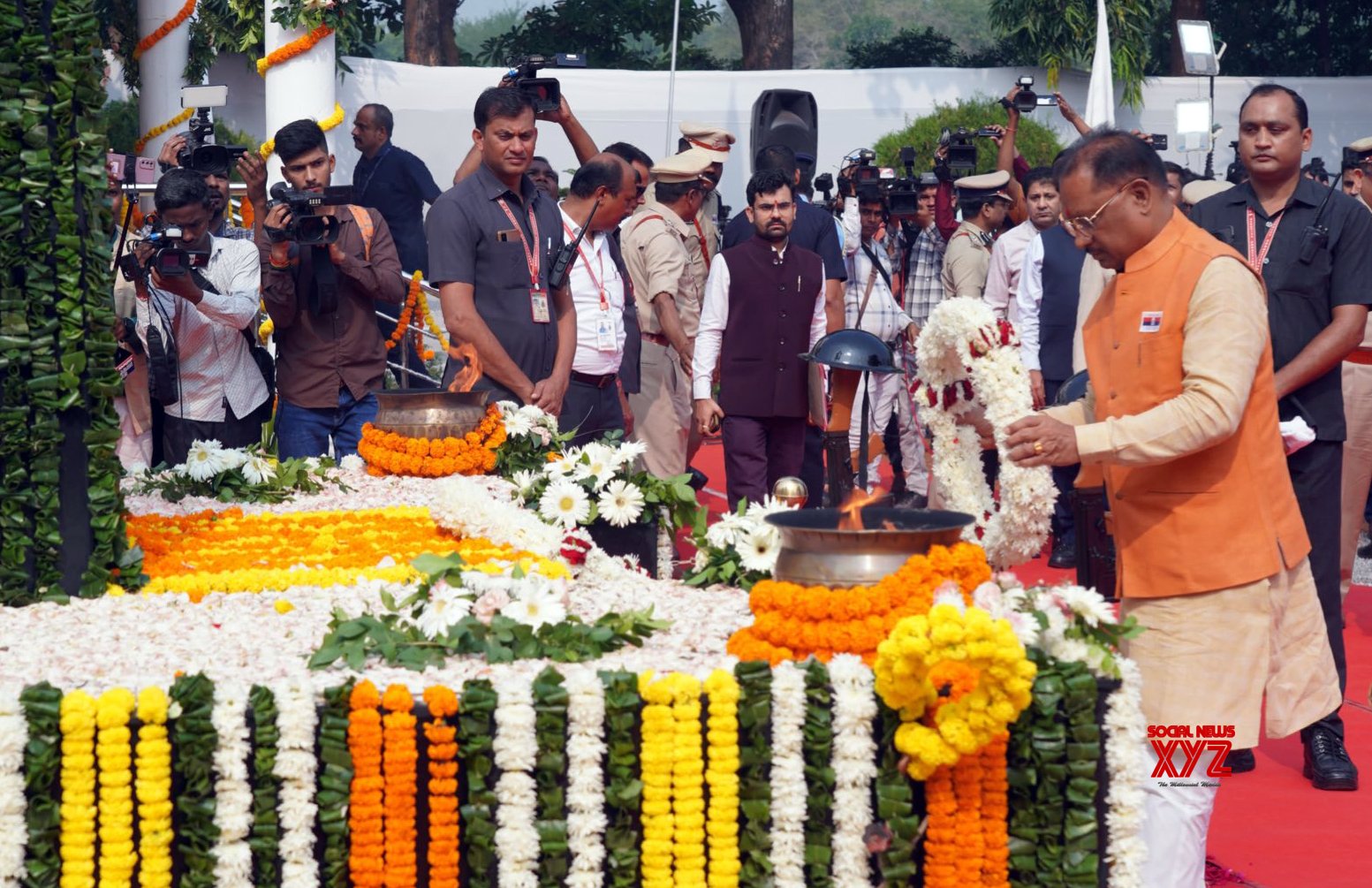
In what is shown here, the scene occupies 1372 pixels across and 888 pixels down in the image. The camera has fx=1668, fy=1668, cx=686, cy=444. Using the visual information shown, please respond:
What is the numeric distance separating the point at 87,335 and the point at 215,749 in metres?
1.38

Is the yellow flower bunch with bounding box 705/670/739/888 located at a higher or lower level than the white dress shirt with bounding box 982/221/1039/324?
lower

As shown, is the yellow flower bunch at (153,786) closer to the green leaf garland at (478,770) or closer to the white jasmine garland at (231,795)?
the white jasmine garland at (231,795)

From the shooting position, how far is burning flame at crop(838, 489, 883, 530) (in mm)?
3293

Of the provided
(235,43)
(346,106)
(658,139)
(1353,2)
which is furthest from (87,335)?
(1353,2)

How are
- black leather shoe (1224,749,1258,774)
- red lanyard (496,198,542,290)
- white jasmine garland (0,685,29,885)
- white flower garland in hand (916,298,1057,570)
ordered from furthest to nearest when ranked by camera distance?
red lanyard (496,198,542,290), black leather shoe (1224,749,1258,774), white flower garland in hand (916,298,1057,570), white jasmine garland (0,685,29,885)

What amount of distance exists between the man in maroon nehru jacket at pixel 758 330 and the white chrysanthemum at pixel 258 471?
1930 millimetres

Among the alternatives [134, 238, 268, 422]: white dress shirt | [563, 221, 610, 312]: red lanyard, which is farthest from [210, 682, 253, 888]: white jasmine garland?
[563, 221, 610, 312]: red lanyard

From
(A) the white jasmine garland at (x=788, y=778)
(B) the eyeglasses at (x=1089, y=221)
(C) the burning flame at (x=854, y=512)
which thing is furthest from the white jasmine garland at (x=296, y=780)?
(B) the eyeglasses at (x=1089, y=221)

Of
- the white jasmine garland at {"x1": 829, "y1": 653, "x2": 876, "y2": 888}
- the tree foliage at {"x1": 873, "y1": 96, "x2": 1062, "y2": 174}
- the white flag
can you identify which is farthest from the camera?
the tree foliage at {"x1": 873, "y1": 96, "x2": 1062, "y2": 174}

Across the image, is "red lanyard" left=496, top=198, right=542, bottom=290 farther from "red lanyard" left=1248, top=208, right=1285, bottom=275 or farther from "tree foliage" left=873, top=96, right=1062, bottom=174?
"tree foliage" left=873, top=96, right=1062, bottom=174

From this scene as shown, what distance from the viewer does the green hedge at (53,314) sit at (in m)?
3.89

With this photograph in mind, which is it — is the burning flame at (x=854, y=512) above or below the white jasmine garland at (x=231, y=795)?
above

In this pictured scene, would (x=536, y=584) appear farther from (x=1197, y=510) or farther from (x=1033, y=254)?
(x=1033, y=254)

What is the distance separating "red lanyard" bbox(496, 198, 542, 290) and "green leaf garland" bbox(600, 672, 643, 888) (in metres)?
3.20
